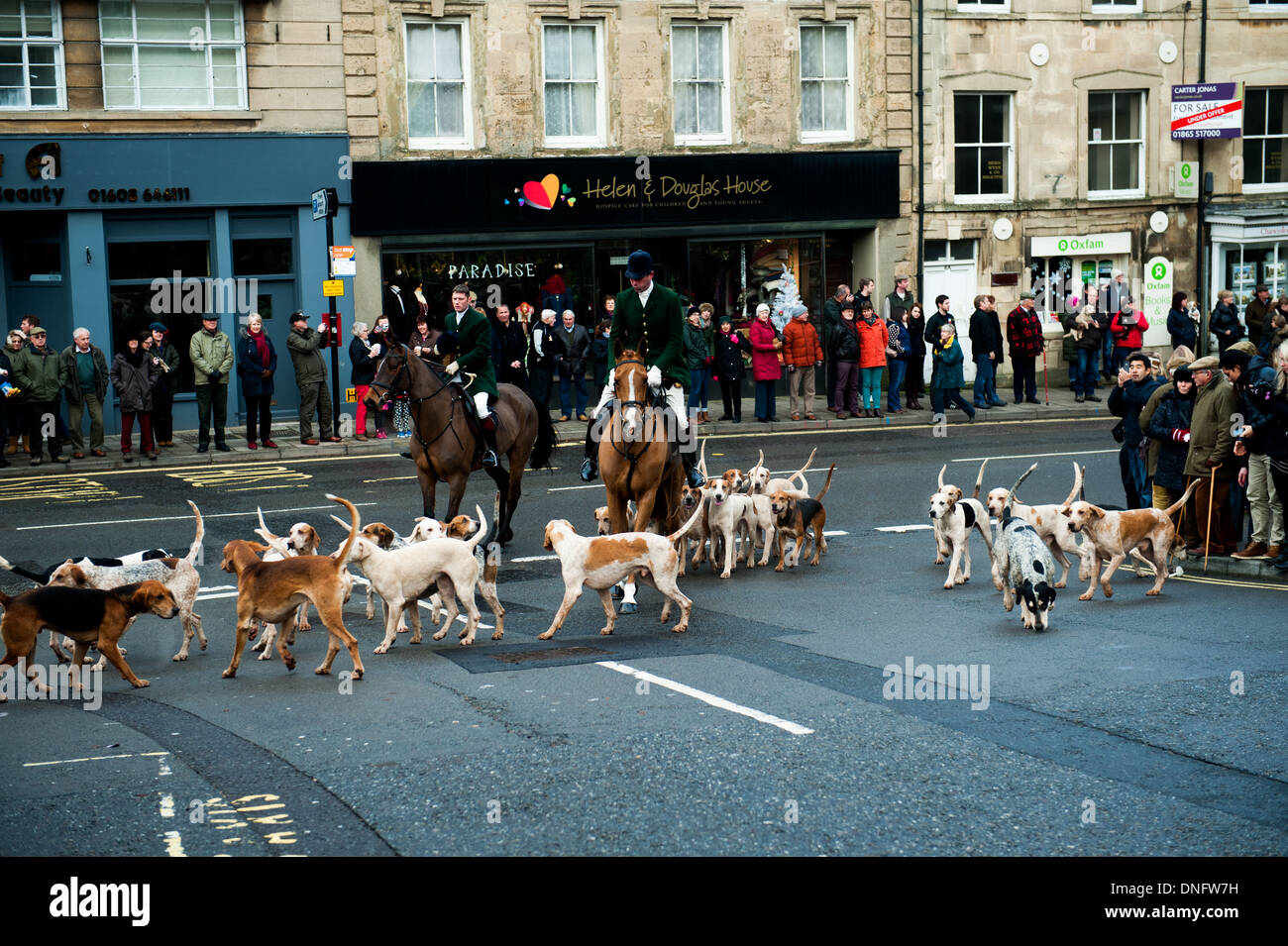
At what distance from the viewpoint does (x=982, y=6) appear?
3400 cm

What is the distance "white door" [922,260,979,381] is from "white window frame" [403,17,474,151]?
10.7m

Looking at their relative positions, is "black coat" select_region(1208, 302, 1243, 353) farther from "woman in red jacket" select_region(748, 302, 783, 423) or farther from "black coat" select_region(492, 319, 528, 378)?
"black coat" select_region(492, 319, 528, 378)

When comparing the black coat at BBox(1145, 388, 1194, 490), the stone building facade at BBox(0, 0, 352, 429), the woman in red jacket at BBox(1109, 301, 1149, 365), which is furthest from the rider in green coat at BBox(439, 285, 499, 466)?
the woman in red jacket at BBox(1109, 301, 1149, 365)

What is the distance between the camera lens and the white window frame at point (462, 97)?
30234 millimetres

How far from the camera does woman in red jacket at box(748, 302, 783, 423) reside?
28.7 meters

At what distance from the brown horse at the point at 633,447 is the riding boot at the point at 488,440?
2.82m

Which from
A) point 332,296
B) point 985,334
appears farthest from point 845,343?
point 332,296

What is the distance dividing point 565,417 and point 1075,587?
55.6 feet

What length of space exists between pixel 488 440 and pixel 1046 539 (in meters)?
5.97

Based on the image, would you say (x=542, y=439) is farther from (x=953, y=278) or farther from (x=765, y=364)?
(x=953, y=278)

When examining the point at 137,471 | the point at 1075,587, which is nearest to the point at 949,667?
the point at 1075,587

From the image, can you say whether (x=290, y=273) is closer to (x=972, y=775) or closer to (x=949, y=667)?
(x=949, y=667)
